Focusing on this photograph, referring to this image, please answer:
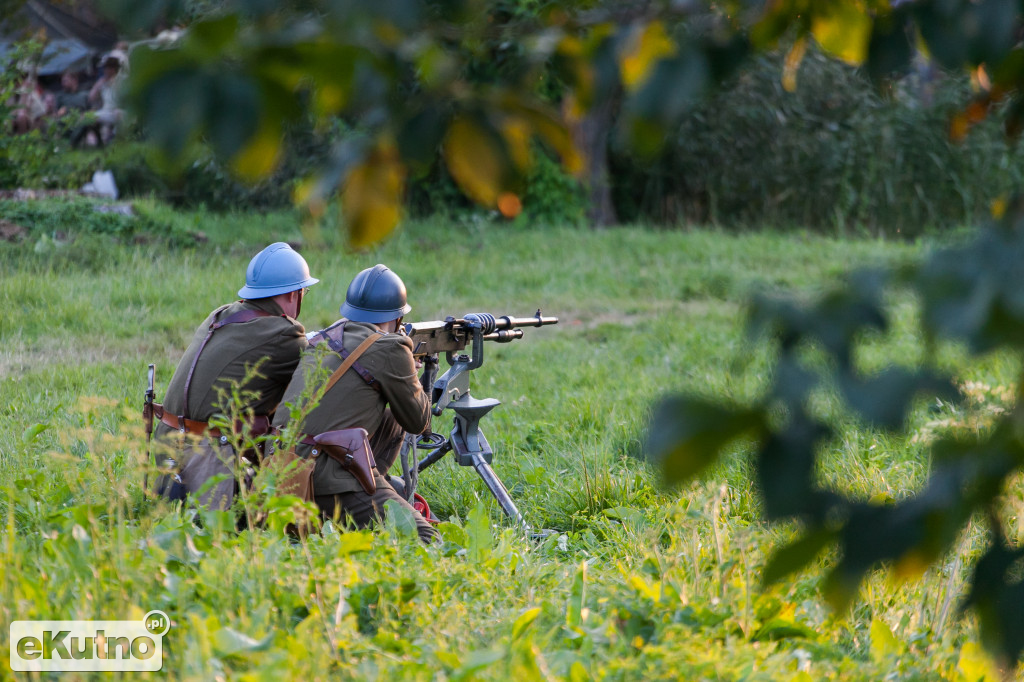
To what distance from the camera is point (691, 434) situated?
3.66 ft

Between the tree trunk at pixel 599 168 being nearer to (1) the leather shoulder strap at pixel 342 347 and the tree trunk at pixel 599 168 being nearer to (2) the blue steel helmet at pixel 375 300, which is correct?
(2) the blue steel helmet at pixel 375 300

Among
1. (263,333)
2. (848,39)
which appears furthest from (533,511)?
(848,39)

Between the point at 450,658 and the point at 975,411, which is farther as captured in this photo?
the point at 450,658

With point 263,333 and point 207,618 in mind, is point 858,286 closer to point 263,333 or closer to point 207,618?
point 207,618

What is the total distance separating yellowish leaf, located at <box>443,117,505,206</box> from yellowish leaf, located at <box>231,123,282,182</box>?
0.65ft

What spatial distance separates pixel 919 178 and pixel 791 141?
2.14m

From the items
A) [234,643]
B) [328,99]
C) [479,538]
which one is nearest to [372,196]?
[328,99]

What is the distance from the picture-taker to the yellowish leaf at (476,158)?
1142 millimetres

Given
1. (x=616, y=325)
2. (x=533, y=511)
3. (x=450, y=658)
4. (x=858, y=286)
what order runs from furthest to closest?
(x=616, y=325), (x=533, y=511), (x=450, y=658), (x=858, y=286)

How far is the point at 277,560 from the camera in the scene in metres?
2.82

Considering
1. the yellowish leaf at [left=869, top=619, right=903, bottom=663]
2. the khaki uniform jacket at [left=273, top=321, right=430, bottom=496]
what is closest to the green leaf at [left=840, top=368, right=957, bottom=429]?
the yellowish leaf at [left=869, top=619, right=903, bottom=663]

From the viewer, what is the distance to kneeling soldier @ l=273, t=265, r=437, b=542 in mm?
4039

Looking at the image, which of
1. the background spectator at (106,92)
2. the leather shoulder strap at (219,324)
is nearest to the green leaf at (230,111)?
the leather shoulder strap at (219,324)

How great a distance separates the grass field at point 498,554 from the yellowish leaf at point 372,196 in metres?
0.42
